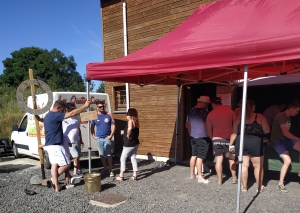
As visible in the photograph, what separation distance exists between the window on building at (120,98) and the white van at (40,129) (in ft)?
3.99

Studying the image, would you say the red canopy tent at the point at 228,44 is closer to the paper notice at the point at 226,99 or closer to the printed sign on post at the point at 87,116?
the printed sign on post at the point at 87,116

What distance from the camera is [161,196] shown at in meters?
4.60

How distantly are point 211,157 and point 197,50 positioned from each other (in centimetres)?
363

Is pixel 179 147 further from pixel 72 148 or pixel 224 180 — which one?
pixel 72 148

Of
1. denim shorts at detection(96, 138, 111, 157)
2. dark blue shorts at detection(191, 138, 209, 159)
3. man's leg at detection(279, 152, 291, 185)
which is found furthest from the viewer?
denim shorts at detection(96, 138, 111, 157)

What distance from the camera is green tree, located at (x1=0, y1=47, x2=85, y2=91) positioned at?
140 ft

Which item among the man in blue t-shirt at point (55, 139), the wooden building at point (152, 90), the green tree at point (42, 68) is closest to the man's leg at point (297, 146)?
the wooden building at point (152, 90)

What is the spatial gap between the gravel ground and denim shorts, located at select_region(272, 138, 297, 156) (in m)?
0.69

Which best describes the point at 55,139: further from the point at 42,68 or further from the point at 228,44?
the point at 42,68

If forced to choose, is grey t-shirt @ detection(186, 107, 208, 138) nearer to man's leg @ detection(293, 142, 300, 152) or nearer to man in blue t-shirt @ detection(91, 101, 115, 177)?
man's leg @ detection(293, 142, 300, 152)

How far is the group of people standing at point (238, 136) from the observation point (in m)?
4.32

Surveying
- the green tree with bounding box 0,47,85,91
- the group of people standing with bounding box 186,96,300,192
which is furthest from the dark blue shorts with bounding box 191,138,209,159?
the green tree with bounding box 0,47,85,91

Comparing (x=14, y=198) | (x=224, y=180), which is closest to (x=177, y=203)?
(x=224, y=180)

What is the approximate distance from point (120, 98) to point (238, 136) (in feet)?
16.6
